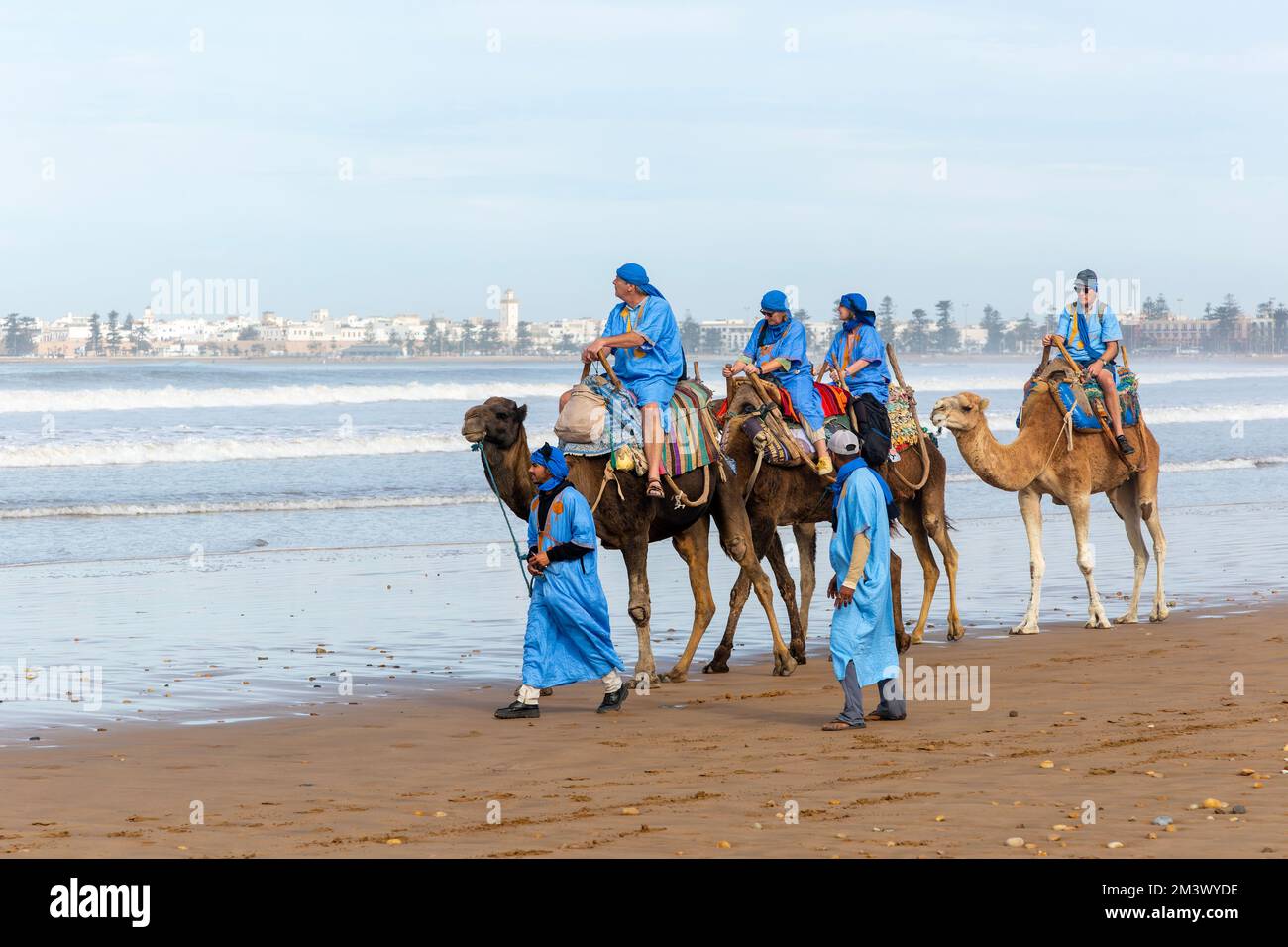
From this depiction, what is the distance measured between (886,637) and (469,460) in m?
29.2

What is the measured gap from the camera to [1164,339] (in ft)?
651

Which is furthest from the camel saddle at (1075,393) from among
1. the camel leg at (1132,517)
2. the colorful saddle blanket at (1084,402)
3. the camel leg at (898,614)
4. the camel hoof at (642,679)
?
the camel hoof at (642,679)

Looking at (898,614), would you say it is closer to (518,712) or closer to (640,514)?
(640,514)

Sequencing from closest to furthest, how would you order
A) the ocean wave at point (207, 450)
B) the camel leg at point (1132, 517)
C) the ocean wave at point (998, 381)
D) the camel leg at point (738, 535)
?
1. the camel leg at point (738, 535)
2. the camel leg at point (1132, 517)
3. the ocean wave at point (207, 450)
4. the ocean wave at point (998, 381)

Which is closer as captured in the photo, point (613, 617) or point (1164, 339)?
point (613, 617)

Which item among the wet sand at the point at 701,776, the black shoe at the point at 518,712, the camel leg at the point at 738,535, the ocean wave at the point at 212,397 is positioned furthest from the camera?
the ocean wave at the point at 212,397

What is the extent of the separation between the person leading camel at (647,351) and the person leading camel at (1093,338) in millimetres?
4665

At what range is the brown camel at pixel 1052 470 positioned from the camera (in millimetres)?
15398

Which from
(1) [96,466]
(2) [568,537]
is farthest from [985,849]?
(1) [96,466]

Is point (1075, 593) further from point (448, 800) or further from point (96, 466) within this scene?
point (96, 466)

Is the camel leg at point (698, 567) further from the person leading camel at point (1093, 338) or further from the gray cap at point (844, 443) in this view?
the person leading camel at point (1093, 338)

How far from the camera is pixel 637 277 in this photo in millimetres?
12883

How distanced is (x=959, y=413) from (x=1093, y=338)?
182 centimetres

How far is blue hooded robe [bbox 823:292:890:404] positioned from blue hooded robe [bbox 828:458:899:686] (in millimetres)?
3628
